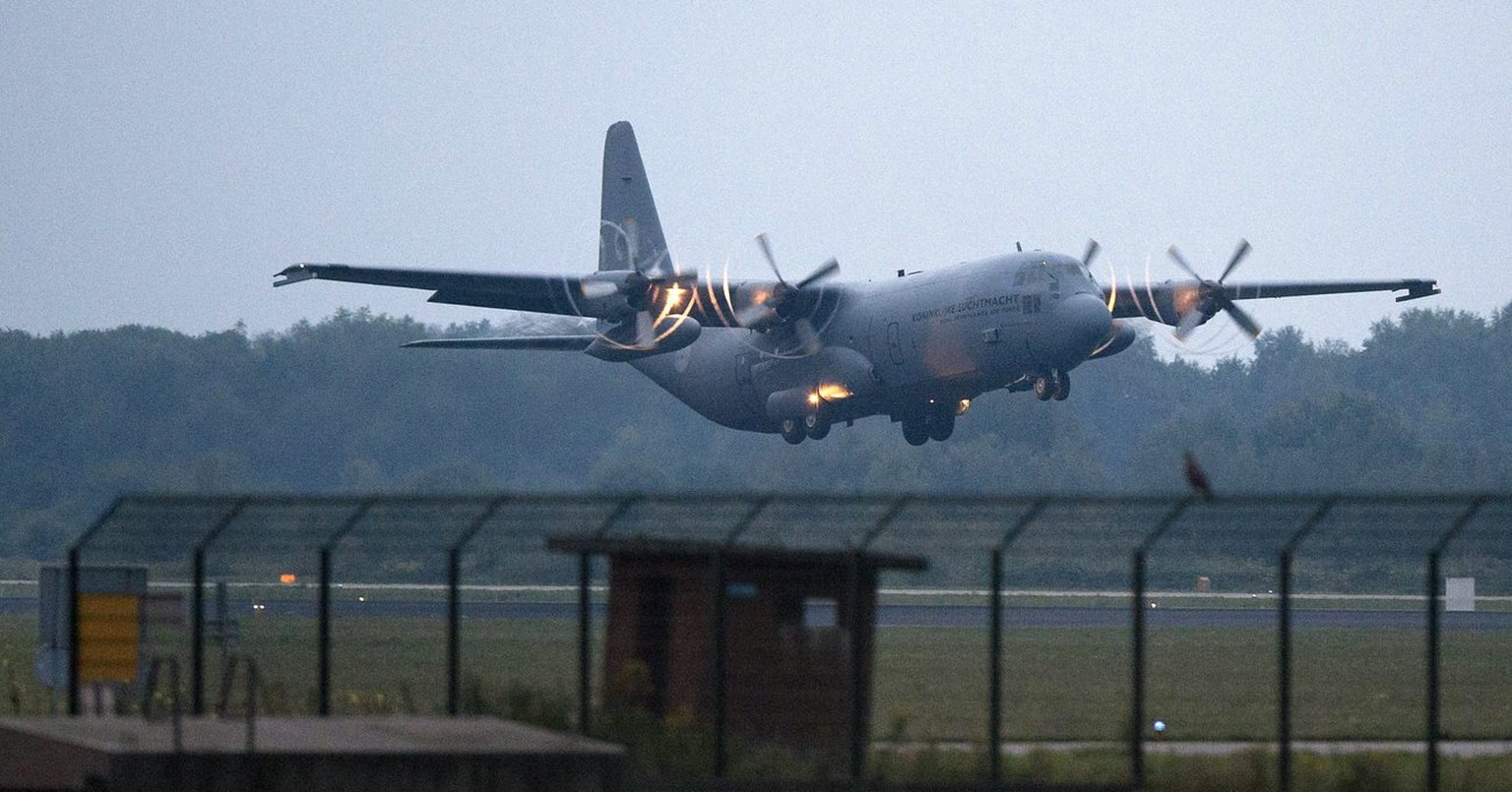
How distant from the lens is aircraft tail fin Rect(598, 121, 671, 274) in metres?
65.1

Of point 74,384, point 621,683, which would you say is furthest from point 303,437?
point 621,683

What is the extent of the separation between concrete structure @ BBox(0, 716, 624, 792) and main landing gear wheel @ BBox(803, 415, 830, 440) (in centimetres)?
3810

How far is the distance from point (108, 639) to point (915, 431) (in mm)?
38900

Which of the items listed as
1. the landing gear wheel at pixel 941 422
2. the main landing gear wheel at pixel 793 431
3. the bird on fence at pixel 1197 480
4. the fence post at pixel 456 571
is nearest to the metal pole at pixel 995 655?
the bird on fence at pixel 1197 480

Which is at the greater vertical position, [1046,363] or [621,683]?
[1046,363]

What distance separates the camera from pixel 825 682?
52.2ft

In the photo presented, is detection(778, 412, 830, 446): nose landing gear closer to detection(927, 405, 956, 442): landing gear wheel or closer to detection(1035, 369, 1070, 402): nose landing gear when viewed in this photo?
detection(927, 405, 956, 442): landing gear wheel

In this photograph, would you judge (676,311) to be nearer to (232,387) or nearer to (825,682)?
(232,387)

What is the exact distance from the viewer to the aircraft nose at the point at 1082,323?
1812 inches

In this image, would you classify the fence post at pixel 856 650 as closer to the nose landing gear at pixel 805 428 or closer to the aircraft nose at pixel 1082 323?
the aircraft nose at pixel 1082 323

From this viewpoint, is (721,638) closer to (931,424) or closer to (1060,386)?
(1060,386)

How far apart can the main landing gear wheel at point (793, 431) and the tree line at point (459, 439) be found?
13.6 inches

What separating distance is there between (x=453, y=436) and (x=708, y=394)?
22.1 feet

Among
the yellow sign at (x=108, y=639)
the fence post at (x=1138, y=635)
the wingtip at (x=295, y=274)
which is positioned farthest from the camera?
the wingtip at (x=295, y=274)
